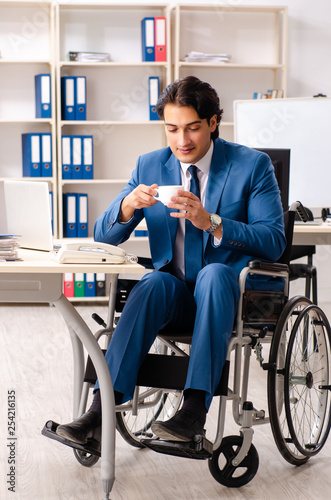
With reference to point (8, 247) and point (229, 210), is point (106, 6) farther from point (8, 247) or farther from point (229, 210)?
point (8, 247)

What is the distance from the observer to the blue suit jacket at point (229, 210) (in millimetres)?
2111

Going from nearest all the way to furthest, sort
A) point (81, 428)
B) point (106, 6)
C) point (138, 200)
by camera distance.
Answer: point (81, 428), point (138, 200), point (106, 6)

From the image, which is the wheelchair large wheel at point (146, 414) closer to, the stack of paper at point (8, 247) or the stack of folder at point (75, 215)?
the stack of paper at point (8, 247)

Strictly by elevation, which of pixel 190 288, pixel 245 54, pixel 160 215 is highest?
pixel 245 54

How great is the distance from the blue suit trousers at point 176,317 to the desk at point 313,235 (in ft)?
4.23

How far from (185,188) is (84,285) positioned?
3.05m

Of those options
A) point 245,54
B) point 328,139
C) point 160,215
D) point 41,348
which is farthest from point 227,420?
point 245,54

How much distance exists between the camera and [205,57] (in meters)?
5.15

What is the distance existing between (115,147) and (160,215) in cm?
334

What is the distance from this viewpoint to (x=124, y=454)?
90.3 inches

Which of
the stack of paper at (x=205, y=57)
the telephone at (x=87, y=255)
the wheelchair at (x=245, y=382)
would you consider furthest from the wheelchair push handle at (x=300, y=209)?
the stack of paper at (x=205, y=57)

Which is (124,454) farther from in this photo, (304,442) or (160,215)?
(160,215)

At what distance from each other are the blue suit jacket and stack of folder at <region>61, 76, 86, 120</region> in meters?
3.00

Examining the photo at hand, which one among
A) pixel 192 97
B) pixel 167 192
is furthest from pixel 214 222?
pixel 192 97
